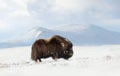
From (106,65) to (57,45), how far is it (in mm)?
9852

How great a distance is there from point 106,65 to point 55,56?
Answer: 9.76 metres

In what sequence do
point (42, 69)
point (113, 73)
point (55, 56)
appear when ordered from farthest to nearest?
point (55, 56), point (42, 69), point (113, 73)

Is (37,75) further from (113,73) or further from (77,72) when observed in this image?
(113,73)

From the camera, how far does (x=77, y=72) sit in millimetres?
19078

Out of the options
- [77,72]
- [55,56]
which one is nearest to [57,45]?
[55,56]

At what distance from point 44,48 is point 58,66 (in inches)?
362

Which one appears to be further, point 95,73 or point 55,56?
point 55,56

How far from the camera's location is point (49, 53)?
3016 cm

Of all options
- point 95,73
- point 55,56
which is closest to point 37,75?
point 95,73

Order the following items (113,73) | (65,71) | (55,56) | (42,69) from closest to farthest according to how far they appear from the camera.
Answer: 1. (113,73)
2. (65,71)
3. (42,69)
4. (55,56)

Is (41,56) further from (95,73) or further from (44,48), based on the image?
(95,73)

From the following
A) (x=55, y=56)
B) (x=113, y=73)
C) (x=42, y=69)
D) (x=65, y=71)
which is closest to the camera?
(x=113, y=73)

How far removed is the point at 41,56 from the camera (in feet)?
101

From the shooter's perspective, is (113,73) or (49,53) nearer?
(113,73)
